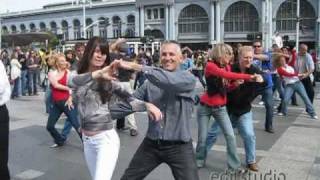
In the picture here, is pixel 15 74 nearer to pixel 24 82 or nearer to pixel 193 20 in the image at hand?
pixel 24 82

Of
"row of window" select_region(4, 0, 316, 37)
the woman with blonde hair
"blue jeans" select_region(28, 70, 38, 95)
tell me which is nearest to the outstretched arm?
the woman with blonde hair

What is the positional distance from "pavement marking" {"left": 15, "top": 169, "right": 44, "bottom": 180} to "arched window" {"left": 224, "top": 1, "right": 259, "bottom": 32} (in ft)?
242

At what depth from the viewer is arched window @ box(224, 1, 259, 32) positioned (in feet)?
257

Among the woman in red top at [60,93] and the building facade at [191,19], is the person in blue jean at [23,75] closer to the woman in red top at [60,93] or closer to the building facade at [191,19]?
the woman in red top at [60,93]

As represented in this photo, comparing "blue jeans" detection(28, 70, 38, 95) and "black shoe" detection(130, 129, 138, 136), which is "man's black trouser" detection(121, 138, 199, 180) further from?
"blue jeans" detection(28, 70, 38, 95)

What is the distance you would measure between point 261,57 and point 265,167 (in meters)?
1.55

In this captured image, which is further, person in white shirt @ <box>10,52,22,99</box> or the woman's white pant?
person in white shirt @ <box>10,52,22,99</box>

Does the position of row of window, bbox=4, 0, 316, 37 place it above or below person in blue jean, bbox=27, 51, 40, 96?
above

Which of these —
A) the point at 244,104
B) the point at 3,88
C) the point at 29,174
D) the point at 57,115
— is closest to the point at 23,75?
the point at 57,115

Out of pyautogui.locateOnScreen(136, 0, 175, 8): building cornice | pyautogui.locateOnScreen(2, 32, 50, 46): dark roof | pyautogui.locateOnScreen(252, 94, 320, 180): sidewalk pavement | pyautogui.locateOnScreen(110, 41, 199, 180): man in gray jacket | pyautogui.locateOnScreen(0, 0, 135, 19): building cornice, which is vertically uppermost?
pyautogui.locateOnScreen(0, 0, 135, 19): building cornice

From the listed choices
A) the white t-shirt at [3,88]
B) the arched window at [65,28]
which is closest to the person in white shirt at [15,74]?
the white t-shirt at [3,88]

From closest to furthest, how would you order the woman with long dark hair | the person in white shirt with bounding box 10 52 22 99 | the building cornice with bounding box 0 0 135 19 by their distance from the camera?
1. the woman with long dark hair
2. the person in white shirt with bounding box 10 52 22 99
3. the building cornice with bounding box 0 0 135 19

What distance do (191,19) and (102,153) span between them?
274ft

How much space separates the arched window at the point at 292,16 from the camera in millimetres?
72938
